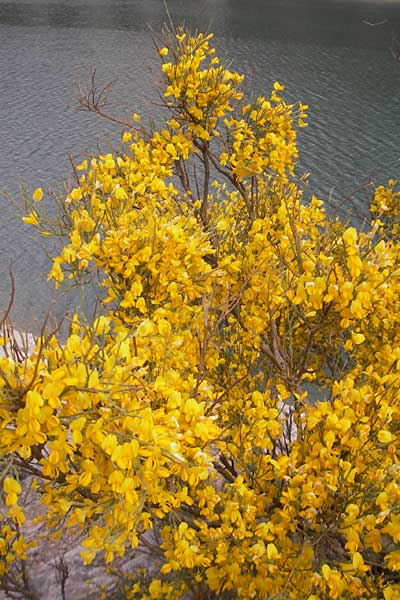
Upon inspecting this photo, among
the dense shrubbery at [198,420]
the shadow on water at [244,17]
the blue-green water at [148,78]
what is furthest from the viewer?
the shadow on water at [244,17]

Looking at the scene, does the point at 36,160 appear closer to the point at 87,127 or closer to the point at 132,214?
the point at 87,127

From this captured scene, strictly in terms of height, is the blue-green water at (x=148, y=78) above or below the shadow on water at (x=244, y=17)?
below

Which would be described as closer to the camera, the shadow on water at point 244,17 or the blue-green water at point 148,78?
the blue-green water at point 148,78

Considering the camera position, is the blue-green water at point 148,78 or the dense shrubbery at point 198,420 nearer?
the dense shrubbery at point 198,420

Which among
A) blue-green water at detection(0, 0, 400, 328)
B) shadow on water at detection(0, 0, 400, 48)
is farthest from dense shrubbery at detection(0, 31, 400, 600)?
shadow on water at detection(0, 0, 400, 48)

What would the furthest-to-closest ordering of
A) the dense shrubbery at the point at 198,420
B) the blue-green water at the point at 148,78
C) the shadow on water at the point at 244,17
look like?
the shadow on water at the point at 244,17 < the blue-green water at the point at 148,78 < the dense shrubbery at the point at 198,420

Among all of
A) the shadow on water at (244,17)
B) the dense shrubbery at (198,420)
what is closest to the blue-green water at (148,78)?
the shadow on water at (244,17)

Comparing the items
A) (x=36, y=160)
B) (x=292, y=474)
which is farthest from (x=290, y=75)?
(x=292, y=474)

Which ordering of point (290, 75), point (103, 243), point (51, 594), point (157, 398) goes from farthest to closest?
point (290, 75) < point (51, 594) < point (103, 243) < point (157, 398)

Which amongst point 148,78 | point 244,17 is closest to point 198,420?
point 148,78

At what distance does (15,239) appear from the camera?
15852 mm

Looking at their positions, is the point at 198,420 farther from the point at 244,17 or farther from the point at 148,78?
the point at 244,17

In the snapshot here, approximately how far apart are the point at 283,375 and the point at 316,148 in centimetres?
1680

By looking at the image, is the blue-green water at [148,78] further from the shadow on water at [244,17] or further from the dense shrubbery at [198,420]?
the dense shrubbery at [198,420]
